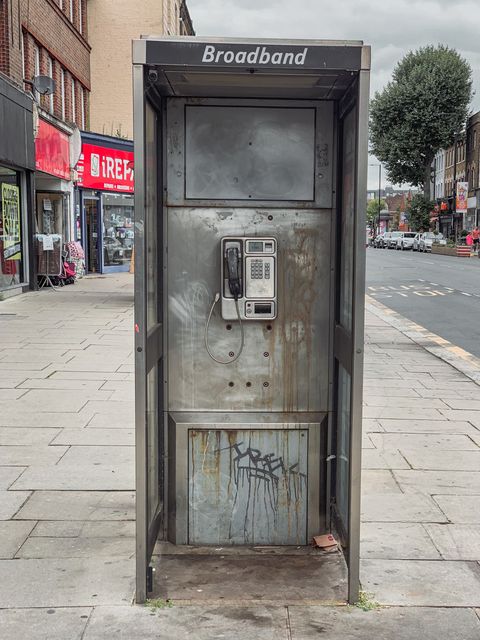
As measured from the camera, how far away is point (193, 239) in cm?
467

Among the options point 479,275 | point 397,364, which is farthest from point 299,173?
point 479,275

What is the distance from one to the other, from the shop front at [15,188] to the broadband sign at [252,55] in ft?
46.1

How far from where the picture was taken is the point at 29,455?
6.32 metres

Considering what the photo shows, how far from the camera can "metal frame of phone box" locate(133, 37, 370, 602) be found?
3742 mm

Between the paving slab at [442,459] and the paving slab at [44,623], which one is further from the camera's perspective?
the paving slab at [442,459]

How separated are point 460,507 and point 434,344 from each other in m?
7.75

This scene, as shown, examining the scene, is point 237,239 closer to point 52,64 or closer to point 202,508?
point 202,508

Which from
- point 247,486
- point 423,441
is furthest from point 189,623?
point 423,441

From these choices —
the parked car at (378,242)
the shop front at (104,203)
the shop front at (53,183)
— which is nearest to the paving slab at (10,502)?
the shop front at (53,183)

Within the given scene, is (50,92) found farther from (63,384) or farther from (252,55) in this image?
(252,55)

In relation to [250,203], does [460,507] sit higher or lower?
lower

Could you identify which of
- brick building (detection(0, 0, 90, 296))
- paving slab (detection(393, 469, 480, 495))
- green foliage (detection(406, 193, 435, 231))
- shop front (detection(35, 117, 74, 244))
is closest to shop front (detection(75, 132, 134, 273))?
brick building (detection(0, 0, 90, 296))

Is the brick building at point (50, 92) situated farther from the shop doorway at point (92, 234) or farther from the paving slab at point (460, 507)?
the paving slab at point (460, 507)

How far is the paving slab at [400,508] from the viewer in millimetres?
5145
